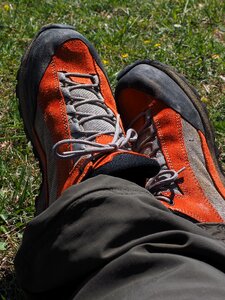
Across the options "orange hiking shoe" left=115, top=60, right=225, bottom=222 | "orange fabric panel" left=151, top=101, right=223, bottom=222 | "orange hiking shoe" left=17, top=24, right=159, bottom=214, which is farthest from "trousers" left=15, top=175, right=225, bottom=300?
"orange hiking shoe" left=115, top=60, right=225, bottom=222

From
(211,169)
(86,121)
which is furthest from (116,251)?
(211,169)

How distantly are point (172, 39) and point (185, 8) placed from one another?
32 cm

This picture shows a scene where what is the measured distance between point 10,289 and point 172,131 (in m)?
0.75

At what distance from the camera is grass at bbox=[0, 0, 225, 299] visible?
7.08 ft

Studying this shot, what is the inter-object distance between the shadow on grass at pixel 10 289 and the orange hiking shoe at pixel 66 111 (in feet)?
0.72

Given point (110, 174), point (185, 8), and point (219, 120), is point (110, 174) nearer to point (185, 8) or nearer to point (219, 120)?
point (219, 120)

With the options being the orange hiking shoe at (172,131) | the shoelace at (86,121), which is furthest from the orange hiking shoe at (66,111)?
the orange hiking shoe at (172,131)

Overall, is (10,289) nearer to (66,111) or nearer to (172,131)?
(66,111)

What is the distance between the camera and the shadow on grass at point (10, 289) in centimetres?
182

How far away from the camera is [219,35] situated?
3102 mm

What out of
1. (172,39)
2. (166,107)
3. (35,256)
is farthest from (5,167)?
(172,39)

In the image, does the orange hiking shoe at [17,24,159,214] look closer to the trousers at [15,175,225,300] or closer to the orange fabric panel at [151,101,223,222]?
the orange fabric panel at [151,101,223,222]

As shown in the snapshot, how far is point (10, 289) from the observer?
1.83 meters

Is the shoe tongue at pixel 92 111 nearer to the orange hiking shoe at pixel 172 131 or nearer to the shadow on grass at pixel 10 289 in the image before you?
the orange hiking shoe at pixel 172 131
